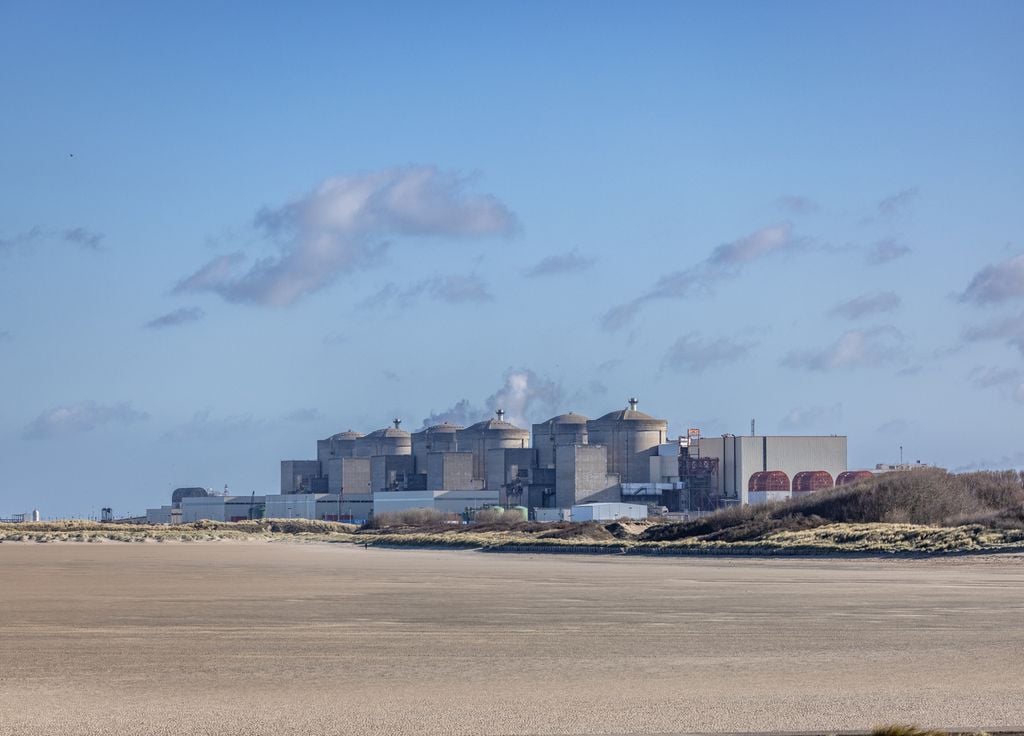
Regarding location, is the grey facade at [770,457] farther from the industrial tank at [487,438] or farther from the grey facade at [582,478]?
the industrial tank at [487,438]

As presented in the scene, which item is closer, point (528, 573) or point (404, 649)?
point (404, 649)

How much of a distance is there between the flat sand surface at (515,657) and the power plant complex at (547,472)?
75.0m

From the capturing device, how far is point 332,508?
123 m

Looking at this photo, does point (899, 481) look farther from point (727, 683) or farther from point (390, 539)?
point (727, 683)

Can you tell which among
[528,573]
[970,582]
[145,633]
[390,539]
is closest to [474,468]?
[390,539]

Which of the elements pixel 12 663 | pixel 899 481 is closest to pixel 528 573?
pixel 12 663

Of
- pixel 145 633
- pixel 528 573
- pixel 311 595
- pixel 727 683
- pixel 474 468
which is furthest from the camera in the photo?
pixel 474 468

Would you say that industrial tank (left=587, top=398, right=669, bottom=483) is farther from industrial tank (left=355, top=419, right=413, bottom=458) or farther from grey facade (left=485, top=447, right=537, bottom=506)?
industrial tank (left=355, top=419, right=413, bottom=458)

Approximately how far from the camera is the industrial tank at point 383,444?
13462 centimetres

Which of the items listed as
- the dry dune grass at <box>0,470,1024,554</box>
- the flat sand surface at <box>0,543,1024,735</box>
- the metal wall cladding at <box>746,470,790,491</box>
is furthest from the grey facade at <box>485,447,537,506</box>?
the flat sand surface at <box>0,543,1024,735</box>

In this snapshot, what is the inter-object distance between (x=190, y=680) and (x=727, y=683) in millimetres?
5583

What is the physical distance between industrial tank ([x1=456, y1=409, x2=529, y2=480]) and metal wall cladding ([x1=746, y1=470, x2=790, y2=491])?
28.7 m

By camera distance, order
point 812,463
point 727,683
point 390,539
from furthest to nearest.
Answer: point 812,463 → point 390,539 → point 727,683

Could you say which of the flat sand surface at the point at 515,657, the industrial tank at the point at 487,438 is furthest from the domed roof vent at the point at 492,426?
the flat sand surface at the point at 515,657
